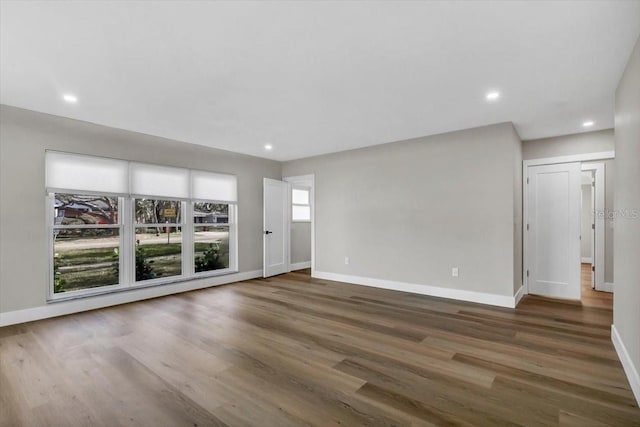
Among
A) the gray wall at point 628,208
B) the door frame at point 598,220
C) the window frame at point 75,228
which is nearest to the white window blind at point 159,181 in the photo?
the window frame at point 75,228

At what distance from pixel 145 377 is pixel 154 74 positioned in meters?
2.60

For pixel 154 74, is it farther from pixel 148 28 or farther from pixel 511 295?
pixel 511 295

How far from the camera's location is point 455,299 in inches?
179

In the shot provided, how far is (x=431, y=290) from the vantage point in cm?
482

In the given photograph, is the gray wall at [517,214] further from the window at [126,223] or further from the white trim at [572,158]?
the window at [126,223]

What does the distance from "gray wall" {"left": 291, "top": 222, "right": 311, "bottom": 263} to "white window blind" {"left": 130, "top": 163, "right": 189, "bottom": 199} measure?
2.99 m

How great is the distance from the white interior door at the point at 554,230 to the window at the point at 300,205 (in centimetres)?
490

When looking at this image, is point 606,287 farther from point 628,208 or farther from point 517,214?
point 628,208

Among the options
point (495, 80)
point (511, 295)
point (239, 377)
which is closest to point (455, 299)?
point (511, 295)

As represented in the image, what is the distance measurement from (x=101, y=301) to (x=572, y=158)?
725 cm

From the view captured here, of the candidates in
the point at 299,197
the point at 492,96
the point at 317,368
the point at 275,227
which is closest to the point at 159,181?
the point at 275,227

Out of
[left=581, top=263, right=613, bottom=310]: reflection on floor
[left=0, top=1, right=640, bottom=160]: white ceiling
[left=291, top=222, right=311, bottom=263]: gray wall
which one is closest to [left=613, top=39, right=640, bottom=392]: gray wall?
[left=0, top=1, right=640, bottom=160]: white ceiling

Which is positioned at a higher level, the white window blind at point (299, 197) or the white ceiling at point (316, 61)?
the white ceiling at point (316, 61)

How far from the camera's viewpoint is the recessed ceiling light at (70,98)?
324 cm
